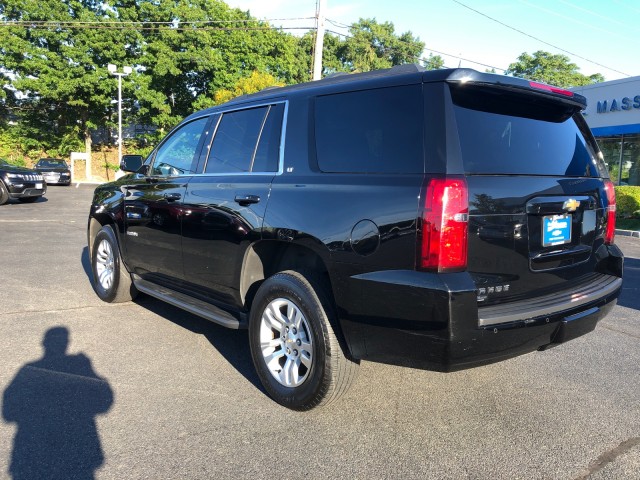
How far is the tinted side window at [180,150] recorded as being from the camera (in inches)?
179

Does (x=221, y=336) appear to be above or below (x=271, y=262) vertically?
below

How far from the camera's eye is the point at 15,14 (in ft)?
112

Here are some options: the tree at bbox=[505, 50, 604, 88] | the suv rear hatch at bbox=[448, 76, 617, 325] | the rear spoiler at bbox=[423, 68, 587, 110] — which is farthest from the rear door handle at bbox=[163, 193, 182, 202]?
the tree at bbox=[505, 50, 604, 88]

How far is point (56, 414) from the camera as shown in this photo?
10.3ft

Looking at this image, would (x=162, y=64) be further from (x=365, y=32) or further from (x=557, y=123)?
Answer: (x=557, y=123)

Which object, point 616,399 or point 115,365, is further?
point 115,365

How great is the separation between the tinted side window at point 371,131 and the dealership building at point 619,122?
1998 centimetres

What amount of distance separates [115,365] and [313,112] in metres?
2.37

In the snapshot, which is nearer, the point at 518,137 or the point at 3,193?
the point at 518,137

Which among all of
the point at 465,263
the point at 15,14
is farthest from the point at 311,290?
the point at 15,14

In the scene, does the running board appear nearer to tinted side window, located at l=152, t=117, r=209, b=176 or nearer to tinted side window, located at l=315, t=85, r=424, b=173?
tinted side window, located at l=152, t=117, r=209, b=176

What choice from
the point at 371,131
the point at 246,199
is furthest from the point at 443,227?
the point at 246,199

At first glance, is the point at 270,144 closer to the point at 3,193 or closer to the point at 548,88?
the point at 548,88

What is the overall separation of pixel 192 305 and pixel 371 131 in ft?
6.79
